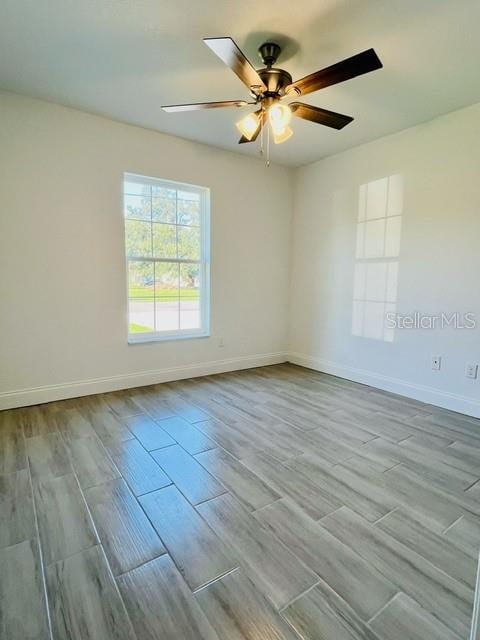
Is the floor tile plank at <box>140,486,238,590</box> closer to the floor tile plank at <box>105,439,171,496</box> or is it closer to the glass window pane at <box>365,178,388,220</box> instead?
the floor tile plank at <box>105,439,171,496</box>

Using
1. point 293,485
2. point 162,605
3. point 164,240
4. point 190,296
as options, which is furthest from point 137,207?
point 162,605

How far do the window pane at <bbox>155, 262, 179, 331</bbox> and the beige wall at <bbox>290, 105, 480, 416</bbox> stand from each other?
1748 mm

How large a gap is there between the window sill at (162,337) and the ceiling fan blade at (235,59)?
8.14 ft

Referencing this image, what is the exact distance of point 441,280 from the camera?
2994mm

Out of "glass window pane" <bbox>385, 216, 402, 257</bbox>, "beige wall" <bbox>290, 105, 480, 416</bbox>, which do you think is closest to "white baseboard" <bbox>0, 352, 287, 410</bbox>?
"beige wall" <bbox>290, 105, 480, 416</bbox>

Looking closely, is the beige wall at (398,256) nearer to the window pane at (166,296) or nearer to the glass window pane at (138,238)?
the window pane at (166,296)

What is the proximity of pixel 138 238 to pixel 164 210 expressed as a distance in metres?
0.44

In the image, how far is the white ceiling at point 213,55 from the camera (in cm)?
175

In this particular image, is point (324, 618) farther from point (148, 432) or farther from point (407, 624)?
point (148, 432)

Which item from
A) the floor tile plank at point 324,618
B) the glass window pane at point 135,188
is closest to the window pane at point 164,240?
the glass window pane at point 135,188

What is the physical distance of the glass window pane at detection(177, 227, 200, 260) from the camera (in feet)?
12.1

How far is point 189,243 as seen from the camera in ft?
12.3

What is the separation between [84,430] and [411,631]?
7.31 ft

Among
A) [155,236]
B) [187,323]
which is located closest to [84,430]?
[187,323]
